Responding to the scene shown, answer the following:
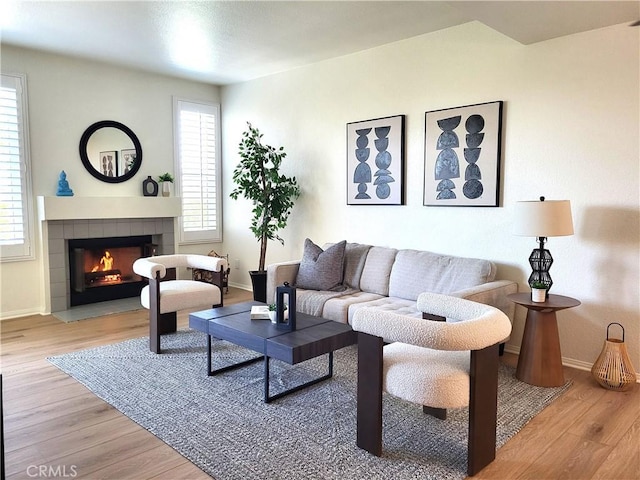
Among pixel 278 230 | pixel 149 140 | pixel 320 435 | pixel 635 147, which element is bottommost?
pixel 320 435

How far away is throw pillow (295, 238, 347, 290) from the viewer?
4.29 m

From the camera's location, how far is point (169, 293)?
380 cm

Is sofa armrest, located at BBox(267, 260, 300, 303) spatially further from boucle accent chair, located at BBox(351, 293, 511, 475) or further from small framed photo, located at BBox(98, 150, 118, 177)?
small framed photo, located at BBox(98, 150, 118, 177)

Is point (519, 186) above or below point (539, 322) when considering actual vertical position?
above

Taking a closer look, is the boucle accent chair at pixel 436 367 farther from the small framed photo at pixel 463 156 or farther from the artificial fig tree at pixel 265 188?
the artificial fig tree at pixel 265 188

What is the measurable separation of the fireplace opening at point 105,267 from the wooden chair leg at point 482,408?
4643mm

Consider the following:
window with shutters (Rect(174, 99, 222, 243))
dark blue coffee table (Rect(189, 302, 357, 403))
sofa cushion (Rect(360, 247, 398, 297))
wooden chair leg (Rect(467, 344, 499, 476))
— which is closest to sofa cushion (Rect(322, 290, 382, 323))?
sofa cushion (Rect(360, 247, 398, 297))

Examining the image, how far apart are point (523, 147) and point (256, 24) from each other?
7.79ft

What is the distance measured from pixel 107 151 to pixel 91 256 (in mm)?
1228

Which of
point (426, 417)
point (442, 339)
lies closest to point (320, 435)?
point (426, 417)

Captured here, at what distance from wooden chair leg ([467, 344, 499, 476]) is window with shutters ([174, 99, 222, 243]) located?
4.74m

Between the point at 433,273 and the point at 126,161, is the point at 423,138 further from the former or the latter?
the point at 126,161

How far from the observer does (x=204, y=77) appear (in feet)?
19.1

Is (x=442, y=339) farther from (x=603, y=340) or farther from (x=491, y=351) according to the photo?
(x=603, y=340)
